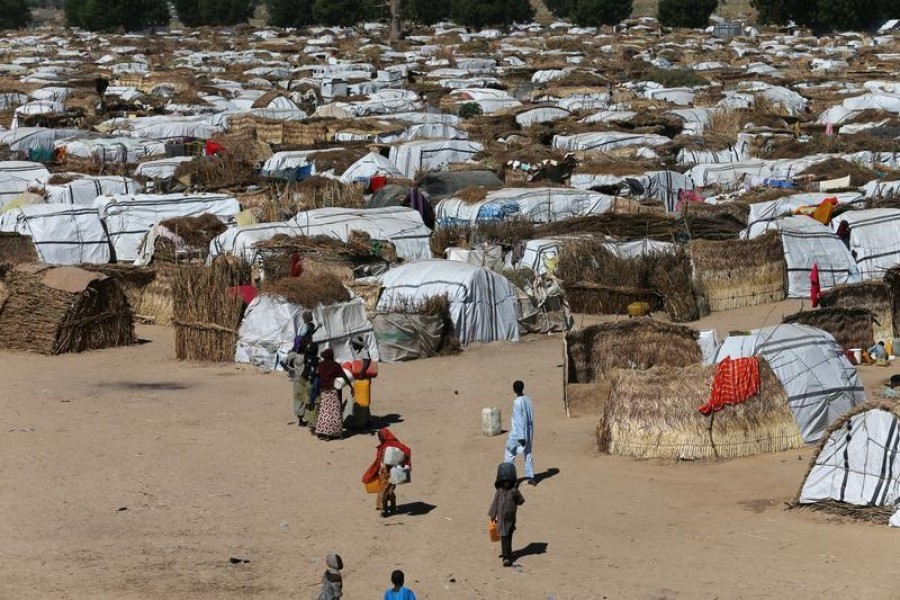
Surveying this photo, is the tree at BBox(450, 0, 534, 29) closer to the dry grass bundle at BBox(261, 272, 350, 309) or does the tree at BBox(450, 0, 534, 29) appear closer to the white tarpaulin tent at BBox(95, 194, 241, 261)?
the white tarpaulin tent at BBox(95, 194, 241, 261)

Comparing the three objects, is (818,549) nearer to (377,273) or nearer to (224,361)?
(224,361)

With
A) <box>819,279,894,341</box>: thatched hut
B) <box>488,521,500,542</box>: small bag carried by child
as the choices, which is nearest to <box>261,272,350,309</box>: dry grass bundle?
<box>819,279,894,341</box>: thatched hut

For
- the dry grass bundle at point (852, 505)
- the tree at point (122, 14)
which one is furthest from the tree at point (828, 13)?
the dry grass bundle at point (852, 505)

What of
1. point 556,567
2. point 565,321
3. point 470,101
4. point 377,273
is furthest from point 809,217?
point 470,101

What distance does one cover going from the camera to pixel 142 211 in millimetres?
26391

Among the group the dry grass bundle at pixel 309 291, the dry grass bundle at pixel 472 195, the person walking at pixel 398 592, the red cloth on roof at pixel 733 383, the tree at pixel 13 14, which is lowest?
the tree at pixel 13 14

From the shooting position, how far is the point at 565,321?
859 inches

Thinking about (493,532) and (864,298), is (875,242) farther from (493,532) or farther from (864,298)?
(493,532)

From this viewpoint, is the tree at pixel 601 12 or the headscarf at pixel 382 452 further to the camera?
the tree at pixel 601 12

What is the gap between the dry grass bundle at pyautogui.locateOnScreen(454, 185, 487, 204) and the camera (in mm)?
26938

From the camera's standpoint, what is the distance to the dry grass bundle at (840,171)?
29406 mm

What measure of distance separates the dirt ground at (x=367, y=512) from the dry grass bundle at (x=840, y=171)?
1211 centimetres

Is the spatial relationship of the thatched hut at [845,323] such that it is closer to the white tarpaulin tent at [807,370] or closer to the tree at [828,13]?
the white tarpaulin tent at [807,370]

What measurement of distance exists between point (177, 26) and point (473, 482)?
94377 millimetres
